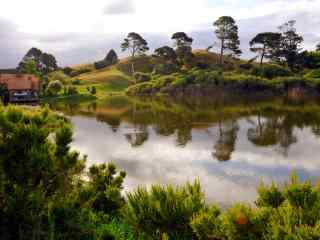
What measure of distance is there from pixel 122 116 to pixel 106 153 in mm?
25908

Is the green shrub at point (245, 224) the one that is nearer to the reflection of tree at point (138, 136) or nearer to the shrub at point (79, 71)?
the reflection of tree at point (138, 136)

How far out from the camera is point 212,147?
94.3 ft

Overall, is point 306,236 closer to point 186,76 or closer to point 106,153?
point 106,153

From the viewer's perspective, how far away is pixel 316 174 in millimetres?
19734

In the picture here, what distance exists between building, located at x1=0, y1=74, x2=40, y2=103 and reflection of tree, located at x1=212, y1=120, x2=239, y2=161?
165 feet

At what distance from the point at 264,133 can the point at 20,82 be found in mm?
61521

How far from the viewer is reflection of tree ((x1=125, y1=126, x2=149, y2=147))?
31.9 metres

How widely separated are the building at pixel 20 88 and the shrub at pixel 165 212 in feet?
237

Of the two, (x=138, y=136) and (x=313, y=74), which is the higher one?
(x=313, y=74)

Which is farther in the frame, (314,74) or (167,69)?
(167,69)

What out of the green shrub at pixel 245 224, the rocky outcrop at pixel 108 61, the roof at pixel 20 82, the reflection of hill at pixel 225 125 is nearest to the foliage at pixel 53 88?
the roof at pixel 20 82

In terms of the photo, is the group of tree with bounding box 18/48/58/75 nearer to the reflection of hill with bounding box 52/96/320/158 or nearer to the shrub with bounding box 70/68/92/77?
the shrub with bounding box 70/68/92/77

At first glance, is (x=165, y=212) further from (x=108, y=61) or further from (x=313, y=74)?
(x=108, y=61)

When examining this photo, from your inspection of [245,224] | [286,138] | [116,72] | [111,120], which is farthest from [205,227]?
[116,72]
